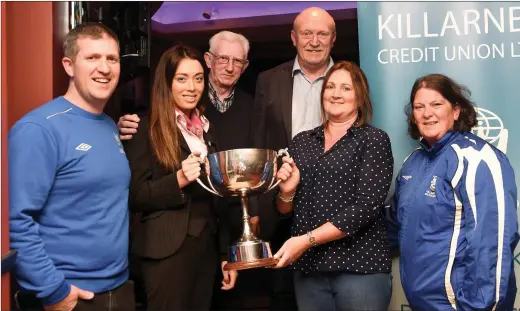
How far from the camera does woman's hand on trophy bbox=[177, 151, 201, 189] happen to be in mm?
2301

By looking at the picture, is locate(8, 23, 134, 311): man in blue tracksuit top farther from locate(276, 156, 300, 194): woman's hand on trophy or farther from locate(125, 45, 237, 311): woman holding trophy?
locate(276, 156, 300, 194): woman's hand on trophy

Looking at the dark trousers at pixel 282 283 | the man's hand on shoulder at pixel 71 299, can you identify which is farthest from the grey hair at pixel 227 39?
the man's hand on shoulder at pixel 71 299

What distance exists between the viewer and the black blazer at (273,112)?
2918 mm

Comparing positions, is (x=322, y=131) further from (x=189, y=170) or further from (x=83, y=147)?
(x=83, y=147)

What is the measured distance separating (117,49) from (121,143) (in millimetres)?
359

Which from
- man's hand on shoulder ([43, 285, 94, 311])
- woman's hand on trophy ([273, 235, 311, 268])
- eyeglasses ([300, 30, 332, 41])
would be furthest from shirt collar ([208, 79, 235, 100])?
man's hand on shoulder ([43, 285, 94, 311])

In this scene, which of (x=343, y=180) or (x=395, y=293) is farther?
(x=395, y=293)

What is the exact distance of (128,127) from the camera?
246cm

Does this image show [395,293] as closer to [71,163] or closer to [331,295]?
[331,295]

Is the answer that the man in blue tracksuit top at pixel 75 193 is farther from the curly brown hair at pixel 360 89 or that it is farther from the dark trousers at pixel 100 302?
the curly brown hair at pixel 360 89

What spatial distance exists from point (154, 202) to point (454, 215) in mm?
1140

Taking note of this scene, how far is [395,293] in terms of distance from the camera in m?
2.85

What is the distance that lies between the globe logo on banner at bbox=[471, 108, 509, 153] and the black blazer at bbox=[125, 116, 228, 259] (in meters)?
1.33

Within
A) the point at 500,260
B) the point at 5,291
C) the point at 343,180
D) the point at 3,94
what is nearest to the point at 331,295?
the point at 343,180
